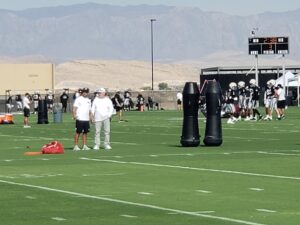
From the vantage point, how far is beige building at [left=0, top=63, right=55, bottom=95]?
12012cm

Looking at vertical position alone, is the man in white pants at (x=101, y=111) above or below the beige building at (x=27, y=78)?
below

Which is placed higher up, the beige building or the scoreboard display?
the scoreboard display

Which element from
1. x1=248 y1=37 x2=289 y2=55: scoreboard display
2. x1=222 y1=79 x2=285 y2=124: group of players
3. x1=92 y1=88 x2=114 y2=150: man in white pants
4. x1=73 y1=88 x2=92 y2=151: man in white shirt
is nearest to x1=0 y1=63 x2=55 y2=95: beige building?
x1=248 y1=37 x2=289 y2=55: scoreboard display

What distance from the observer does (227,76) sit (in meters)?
110

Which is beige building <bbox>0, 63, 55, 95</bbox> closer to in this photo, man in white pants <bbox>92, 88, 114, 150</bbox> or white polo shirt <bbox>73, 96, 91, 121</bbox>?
man in white pants <bbox>92, 88, 114, 150</bbox>

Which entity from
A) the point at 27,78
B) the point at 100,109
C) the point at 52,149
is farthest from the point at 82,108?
the point at 27,78

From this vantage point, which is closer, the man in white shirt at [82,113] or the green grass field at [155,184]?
the green grass field at [155,184]

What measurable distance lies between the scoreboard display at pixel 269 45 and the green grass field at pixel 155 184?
48018 mm

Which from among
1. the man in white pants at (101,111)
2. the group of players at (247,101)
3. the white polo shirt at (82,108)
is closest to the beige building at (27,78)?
the group of players at (247,101)

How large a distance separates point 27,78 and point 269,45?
134ft

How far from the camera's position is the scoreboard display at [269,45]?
280 feet

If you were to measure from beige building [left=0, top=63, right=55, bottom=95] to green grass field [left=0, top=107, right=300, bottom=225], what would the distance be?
3248 inches

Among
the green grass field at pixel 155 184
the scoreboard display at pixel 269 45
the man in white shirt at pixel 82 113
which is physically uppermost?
the scoreboard display at pixel 269 45

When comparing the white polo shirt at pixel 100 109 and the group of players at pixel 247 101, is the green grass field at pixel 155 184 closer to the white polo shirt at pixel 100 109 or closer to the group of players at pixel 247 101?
the white polo shirt at pixel 100 109
